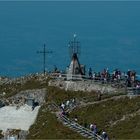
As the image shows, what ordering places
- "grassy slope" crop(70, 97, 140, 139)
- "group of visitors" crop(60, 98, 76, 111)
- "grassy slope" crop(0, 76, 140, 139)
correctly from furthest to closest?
"group of visitors" crop(60, 98, 76, 111), "grassy slope" crop(70, 97, 140, 139), "grassy slope" crop(0, 76, 140, 139)

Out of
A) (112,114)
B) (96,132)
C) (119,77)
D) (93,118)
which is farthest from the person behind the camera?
(119,77)

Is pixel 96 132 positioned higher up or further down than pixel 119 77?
further down

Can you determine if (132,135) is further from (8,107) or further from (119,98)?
(8,107)

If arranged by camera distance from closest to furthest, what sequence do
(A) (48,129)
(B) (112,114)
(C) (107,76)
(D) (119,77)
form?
(A) (48,129)
(B) (112,114)
(D) (119,77)
(C) (107,76)

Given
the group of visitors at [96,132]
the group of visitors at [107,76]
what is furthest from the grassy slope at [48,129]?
the group of visitors at [107,76]

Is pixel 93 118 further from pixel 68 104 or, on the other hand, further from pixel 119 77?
pixel 119 77

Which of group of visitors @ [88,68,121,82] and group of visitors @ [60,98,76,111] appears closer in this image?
group of visitors @ [60,98,76,111]

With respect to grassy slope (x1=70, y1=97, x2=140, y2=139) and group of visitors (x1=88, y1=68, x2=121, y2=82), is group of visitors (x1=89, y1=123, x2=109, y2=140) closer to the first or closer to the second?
grassy slope (x1=70, y1=97, x2=140, y2=139)

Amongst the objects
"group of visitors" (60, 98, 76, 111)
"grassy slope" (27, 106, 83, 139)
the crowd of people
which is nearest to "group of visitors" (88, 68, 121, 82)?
the crowd of people

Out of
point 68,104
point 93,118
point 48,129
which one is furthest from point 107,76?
point 48,129

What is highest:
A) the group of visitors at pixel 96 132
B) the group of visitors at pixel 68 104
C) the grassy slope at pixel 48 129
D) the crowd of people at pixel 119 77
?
the crowd of people at pixel 119 77

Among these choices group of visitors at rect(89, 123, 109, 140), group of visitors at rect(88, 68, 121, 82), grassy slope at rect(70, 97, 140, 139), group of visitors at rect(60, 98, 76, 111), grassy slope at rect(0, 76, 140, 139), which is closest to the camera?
group of visitors at rect(89, 123, 109, 140)

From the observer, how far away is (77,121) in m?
62.6

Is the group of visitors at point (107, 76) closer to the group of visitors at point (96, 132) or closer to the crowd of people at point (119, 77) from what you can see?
the crowd of people at point (119, 77)
